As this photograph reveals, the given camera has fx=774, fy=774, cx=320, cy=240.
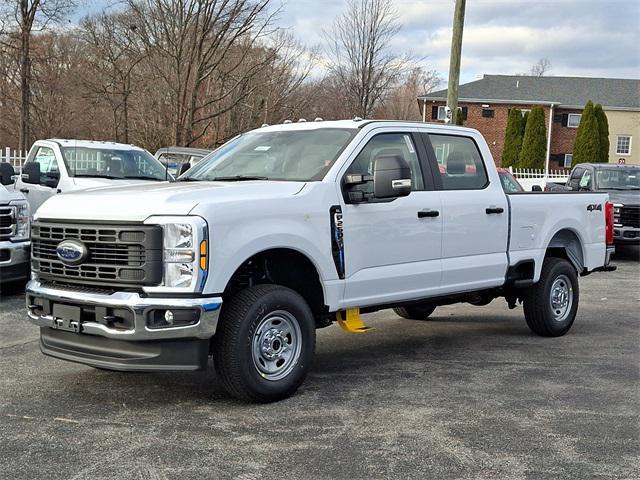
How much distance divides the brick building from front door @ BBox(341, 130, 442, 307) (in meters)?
52.0

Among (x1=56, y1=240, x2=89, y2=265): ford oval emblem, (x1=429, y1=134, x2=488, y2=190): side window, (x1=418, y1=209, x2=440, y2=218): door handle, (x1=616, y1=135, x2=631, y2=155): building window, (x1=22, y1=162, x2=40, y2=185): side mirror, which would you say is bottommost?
(x1=56, y1=240, x2=89, y2=265): ford oval emblem

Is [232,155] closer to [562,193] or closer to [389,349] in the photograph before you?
[389,349]

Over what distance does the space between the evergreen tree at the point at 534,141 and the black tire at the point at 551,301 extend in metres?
45.6

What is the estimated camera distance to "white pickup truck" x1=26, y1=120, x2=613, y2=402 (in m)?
5.00

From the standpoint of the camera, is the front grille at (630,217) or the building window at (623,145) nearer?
the front grille at (630,217)

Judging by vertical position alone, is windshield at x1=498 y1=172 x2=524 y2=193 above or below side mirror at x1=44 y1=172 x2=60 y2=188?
above

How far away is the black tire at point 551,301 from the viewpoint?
805 cm

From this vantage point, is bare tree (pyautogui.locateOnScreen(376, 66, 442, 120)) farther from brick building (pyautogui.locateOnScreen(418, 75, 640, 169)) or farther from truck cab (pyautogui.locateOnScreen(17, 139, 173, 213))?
truck cab (pyautogui.locateOnScreen(17, 139, 173, 213))

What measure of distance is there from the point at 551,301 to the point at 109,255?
4912 mm

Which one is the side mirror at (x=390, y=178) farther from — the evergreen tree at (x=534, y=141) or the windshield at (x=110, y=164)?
the evergreen tree at (x=534, y=141)

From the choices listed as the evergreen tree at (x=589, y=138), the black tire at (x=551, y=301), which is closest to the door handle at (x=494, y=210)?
the black tire at (x=551, y=301)

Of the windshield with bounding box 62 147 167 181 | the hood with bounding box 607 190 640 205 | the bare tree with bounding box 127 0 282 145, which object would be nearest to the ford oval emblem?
the windshield with bounding box 62 147 167 181

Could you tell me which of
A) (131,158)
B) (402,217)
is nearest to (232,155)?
(402,217)

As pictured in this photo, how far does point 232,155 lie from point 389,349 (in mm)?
2435
